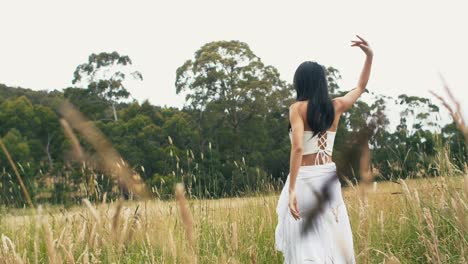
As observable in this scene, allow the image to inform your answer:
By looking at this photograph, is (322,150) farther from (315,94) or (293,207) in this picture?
(293,207)

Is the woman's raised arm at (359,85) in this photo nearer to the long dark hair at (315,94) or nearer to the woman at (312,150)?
the woman at (312,150)

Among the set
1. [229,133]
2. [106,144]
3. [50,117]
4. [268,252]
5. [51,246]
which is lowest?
[268,252]

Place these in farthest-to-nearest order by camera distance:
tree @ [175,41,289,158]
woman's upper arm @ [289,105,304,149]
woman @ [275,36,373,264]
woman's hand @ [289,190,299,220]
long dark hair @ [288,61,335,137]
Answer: tree @ [175,41,289,158], long dark hair @ [288,61,335,137], woman @ [275,36,373,264], woman's upper arm @ [289,105,304,149], woman's hand @ [289,190,299,220]

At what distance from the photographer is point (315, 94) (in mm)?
3609

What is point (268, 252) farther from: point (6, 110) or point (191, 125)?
point (6, 110)

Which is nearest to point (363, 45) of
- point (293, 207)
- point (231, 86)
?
point (293, 207)

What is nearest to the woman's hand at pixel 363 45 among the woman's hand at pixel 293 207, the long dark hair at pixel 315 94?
the long dark hair at pixel 315 94

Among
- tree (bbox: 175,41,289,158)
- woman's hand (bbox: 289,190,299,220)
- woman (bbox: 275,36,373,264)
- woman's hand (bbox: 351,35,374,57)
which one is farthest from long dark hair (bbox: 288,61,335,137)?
tree (bbox: 175,41,289,158)

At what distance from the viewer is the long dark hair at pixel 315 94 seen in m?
3.59

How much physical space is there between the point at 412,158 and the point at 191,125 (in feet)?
92.1

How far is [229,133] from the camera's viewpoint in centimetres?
3312

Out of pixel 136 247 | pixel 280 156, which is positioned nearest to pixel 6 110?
pixel 280 156

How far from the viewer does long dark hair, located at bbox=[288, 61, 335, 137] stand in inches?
141

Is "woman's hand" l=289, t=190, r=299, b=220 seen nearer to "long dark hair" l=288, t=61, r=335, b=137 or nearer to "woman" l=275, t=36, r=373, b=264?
"woman" l=275, t=36, r=373, b=264
